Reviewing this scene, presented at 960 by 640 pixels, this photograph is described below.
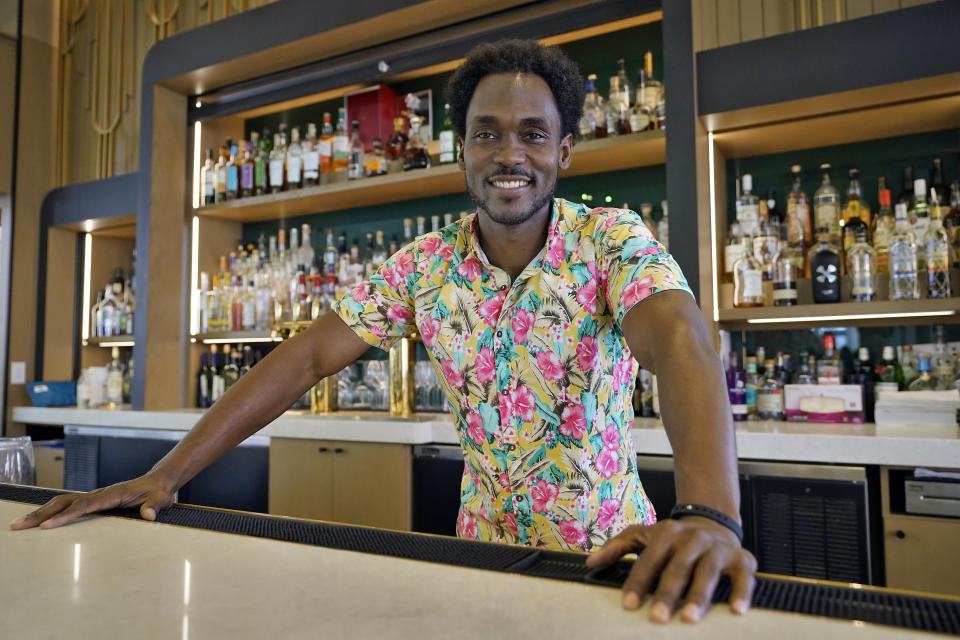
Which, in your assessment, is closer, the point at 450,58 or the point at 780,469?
the point at 780,469

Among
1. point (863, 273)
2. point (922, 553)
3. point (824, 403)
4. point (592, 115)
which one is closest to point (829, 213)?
point (863, 273)

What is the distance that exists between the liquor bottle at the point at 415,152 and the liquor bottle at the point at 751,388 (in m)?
1.49

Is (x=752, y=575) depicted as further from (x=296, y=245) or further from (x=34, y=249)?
(x=34, y=249)

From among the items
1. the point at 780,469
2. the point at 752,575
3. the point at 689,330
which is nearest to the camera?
the point at 752,575

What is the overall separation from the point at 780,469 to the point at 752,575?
1.44 meters

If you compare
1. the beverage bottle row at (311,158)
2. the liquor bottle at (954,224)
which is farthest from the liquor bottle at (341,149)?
the liquor bottle at (954,224)

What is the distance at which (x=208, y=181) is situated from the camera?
3.69m

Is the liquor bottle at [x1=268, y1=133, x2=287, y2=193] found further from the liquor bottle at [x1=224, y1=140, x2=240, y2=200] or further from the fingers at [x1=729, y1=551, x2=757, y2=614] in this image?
the fingers at [x1=729, y1=551, x2=757, y2=614]

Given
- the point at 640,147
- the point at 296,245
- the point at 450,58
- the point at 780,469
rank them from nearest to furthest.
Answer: the point at 780,469
the point at 640,147
the point at 450,58
the point at 296,245

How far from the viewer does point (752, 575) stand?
611 millimetres

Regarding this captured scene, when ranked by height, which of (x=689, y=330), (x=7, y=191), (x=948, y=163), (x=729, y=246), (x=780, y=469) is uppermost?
(x=7, y=191)

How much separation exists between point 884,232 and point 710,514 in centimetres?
204

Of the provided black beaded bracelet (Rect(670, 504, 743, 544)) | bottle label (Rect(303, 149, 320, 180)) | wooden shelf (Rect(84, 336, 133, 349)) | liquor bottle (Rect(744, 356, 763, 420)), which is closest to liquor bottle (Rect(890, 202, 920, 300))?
liquor bottle (Rect(744, 356, 763, 420))

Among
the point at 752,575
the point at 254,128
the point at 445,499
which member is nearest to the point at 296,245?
the point at 254,128
